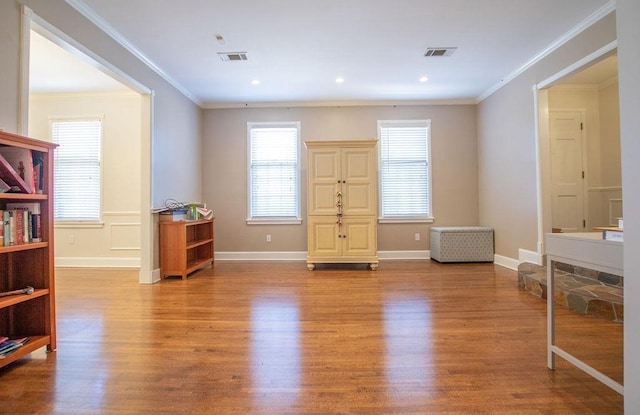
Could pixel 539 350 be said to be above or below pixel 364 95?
below

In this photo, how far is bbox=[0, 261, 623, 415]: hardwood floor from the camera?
1511mm

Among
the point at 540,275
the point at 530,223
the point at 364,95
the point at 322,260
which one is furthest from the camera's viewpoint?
the point at 364,95

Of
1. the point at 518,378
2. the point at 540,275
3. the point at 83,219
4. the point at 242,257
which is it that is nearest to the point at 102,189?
the point at 83,219

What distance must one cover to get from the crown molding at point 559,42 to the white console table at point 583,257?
2.49 meters

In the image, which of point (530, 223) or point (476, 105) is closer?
point (530, 223)

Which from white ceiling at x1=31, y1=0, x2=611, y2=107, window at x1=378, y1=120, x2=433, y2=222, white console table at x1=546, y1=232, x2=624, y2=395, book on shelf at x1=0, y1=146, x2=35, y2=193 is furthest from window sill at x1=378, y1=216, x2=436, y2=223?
book on shelf at x1=0, y1=146, x2=35, y2=193

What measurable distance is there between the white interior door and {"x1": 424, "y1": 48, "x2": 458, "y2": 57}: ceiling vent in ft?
8.26

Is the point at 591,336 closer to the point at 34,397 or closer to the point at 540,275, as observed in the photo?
the point at 540,275

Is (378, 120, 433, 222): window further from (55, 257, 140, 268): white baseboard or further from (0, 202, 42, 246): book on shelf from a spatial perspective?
(0, 202, 42, 246): book on shelf

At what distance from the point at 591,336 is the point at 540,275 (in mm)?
1223

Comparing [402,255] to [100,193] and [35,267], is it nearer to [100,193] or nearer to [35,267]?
[35,267]

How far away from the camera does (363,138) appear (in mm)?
→ 5668

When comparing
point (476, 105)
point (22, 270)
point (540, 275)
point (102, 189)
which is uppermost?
point (476, 105)

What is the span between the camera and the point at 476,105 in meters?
5.64
